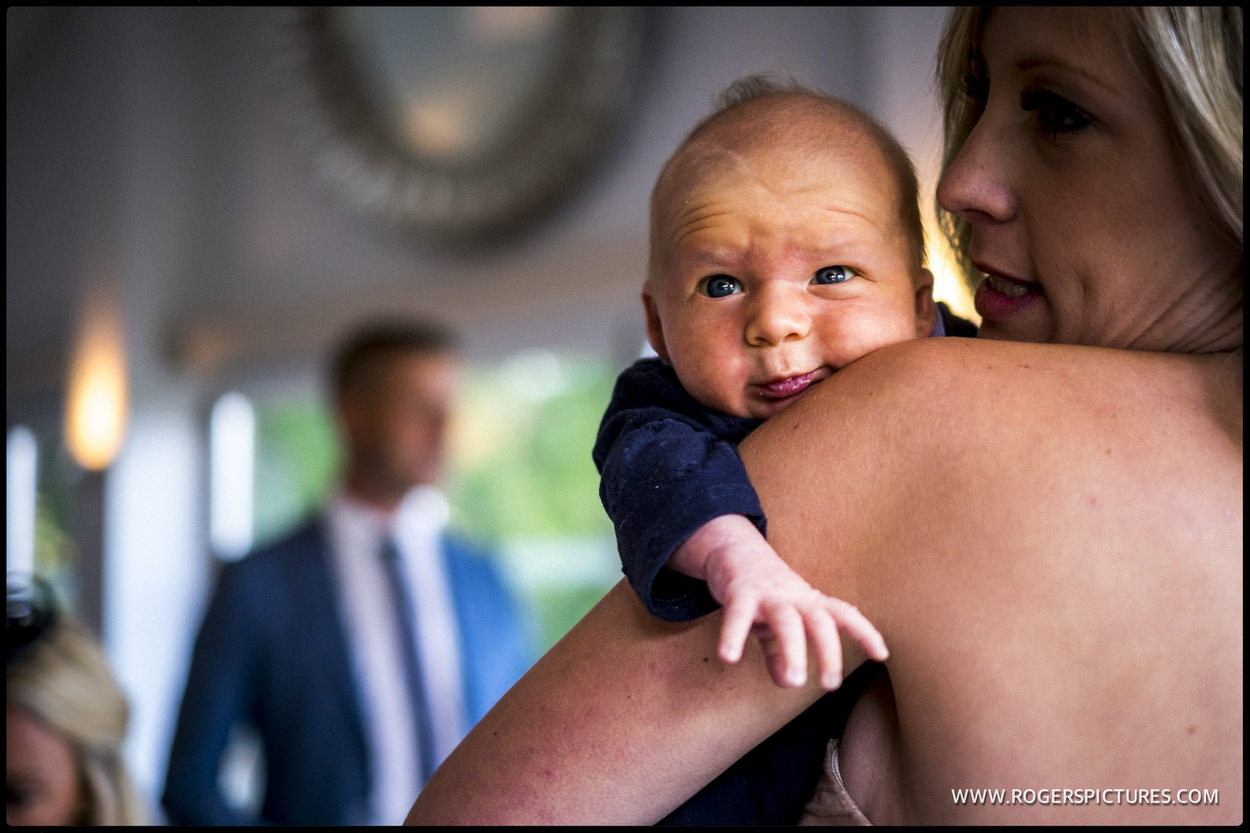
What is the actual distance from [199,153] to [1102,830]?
4219 mm

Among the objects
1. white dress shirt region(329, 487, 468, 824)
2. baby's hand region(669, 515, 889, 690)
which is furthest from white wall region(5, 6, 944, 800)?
baby's hand region(669, 515, 889, 690)

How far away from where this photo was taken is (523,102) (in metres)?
3.31

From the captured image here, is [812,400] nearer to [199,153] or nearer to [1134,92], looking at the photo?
[1134,92]

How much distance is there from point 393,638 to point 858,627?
7.41ft

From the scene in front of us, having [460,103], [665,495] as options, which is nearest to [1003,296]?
[665,495]

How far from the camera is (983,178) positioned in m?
0.79

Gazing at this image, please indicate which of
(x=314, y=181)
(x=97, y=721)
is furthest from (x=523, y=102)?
(x=97, y=721)

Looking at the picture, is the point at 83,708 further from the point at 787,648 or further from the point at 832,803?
the point at 787,648

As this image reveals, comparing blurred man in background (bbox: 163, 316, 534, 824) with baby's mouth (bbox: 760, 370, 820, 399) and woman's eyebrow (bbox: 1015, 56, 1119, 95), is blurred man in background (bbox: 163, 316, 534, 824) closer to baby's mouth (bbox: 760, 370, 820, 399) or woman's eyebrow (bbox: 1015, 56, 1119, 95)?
baby's mouth (bbox: 760, 370, 820, 399)

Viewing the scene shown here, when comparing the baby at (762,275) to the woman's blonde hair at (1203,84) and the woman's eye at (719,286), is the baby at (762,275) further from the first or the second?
the woman's blonde hair at (1203,84)

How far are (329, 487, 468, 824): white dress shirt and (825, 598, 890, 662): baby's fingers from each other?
6.92ft

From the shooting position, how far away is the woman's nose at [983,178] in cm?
78

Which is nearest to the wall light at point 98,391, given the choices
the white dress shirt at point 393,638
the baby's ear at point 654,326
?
the white dress shirt at point 393,638

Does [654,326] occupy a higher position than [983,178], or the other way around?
[983,178]
